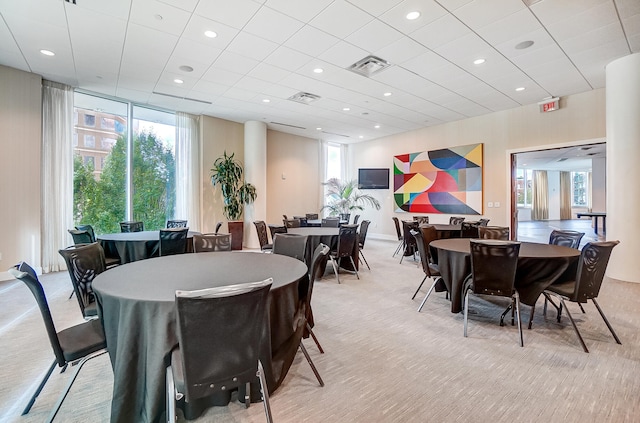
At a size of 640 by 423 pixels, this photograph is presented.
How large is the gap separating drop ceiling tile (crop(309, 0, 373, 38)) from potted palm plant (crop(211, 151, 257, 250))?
16.4ft

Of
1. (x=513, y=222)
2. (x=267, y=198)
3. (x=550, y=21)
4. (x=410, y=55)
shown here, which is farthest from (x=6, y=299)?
(x=513, y=222)

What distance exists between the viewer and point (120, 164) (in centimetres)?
673

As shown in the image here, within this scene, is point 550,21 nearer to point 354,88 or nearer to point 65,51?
point 354,88

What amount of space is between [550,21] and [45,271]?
911 centimetres

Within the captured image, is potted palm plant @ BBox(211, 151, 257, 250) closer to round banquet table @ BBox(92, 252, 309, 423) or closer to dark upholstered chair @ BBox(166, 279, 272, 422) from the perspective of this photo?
round banquet table @ BBox(92, 252, 309, 423)

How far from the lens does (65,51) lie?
4.47 meters

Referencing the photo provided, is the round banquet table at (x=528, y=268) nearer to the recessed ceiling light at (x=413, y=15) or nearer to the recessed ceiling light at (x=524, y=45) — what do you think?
the recessed ceiling light at (x=413, y=15)

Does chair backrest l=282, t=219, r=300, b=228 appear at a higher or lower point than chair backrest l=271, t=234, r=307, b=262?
higher

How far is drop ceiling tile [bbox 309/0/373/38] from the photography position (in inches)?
138

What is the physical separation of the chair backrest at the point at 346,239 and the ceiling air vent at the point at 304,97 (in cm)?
318

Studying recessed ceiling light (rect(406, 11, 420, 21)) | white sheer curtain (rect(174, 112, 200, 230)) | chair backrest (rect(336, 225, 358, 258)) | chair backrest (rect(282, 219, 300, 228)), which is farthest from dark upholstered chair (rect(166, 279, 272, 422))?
white sheer curtain (rect(174, 112, 200, 230))

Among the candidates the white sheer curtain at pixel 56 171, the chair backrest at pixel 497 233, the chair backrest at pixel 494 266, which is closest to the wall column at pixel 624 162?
the chair backrest at pixel 497 233

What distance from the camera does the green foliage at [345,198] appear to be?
1054cm

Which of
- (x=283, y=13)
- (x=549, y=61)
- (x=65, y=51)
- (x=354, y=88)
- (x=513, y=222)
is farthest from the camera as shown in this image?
(x=513, y=222)
